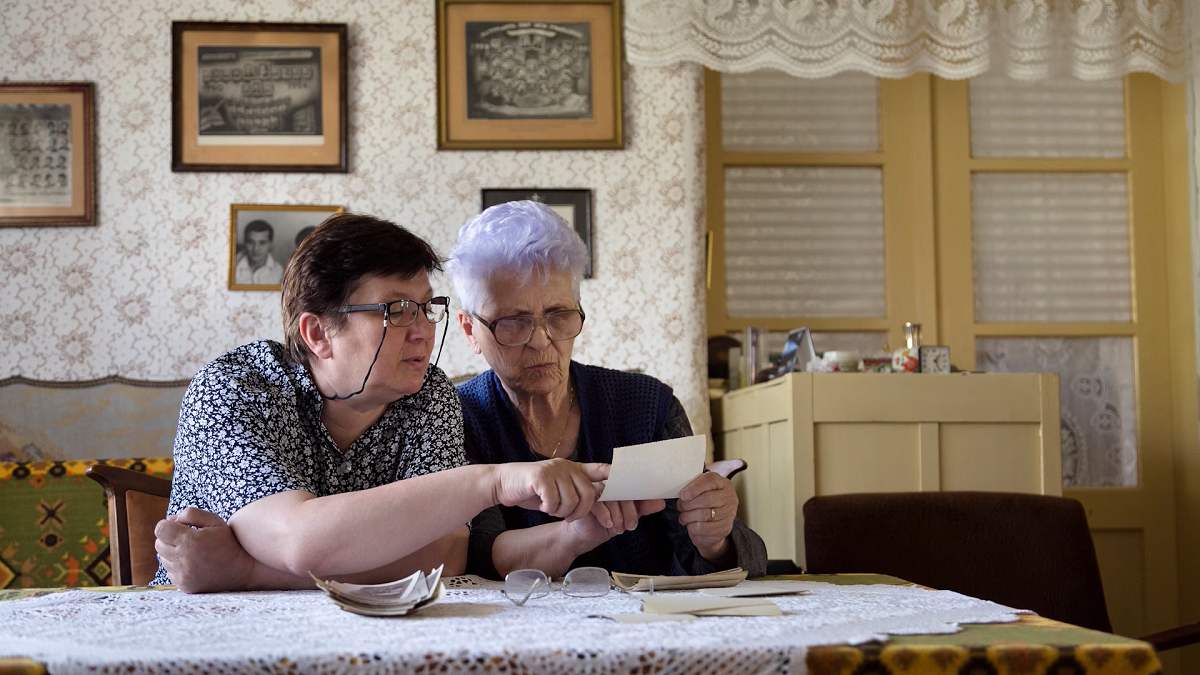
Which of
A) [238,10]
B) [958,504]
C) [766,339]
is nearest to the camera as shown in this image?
[958,504]

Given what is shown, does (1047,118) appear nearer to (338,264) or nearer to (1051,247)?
(1051,247)

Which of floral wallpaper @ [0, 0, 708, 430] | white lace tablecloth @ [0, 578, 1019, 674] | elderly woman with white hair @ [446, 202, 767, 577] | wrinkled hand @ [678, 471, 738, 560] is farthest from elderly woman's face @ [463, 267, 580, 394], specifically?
floral wallpaper @ [0, 0, 708, 430]

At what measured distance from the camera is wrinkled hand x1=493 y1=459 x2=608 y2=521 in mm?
1382

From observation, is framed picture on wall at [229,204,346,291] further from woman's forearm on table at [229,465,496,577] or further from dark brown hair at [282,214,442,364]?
woman's forearm on table at [229,465,496,577]

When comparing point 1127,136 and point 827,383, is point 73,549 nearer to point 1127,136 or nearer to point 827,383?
point 827,383

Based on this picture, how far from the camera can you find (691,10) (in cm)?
379

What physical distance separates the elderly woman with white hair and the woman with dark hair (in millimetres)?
195

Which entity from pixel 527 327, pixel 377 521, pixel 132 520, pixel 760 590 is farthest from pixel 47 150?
pixel 760 590

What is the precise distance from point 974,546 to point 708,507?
101 centimetres

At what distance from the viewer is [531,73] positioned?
3.81 meters

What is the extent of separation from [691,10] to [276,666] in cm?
319

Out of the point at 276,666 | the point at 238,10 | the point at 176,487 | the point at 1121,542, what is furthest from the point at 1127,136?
the point at 276,666

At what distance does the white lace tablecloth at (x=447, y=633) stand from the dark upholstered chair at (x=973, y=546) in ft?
3.42

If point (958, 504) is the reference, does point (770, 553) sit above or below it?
below
